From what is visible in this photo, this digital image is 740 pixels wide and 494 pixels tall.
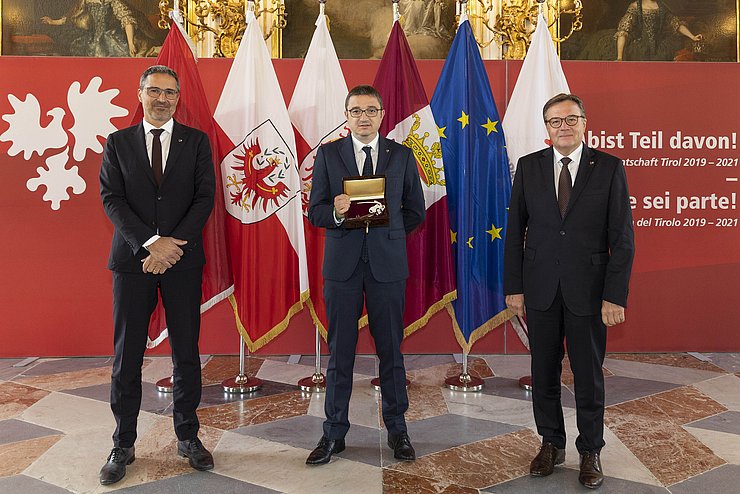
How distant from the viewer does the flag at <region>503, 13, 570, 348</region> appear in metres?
4.37

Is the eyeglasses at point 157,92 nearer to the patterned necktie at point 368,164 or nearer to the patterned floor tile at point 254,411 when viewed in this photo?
the patterned necktie at point 368,164

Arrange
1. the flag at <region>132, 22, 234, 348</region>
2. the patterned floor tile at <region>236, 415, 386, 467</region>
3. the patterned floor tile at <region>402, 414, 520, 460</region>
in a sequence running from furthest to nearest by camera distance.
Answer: the flag at <region>132, 22, 234, 348</region> < the patterned floor tile at <region>402, 414, 520, 460</region> < the patterned floor tile at <region>236, 415, 386, 467</region>

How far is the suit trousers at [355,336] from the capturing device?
9.85 feet

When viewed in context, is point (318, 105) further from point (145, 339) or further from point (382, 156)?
point (145, 339)

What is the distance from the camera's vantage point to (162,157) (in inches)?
117

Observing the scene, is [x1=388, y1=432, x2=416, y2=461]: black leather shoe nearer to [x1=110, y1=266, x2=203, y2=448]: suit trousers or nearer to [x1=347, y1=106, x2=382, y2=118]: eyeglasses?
[x1=110, y1=266, x2=203, y2=448]: suit trousers

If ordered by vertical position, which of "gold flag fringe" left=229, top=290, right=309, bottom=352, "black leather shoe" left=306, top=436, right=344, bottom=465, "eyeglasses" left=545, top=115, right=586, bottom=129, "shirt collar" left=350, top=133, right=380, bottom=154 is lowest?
"black leather shoe" left=306, top=436, right=344, bottom=465

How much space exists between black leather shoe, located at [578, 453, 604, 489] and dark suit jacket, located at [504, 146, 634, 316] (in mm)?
696

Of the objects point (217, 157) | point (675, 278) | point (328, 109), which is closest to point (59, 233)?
point (217, 157)

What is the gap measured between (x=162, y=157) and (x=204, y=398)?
1.85m

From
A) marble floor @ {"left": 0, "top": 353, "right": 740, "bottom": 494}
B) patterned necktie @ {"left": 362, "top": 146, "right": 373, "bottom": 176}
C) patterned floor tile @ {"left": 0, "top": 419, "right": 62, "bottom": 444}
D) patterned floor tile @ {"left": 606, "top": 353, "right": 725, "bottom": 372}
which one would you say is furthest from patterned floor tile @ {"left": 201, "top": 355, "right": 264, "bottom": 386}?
patterned floor tile @ {"left": 606, "top": 353, "right": 725, "bottom": 372}

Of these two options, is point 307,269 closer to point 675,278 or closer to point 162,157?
point 162,157

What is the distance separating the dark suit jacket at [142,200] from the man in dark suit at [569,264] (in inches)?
60.9

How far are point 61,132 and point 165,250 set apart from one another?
271 cm
